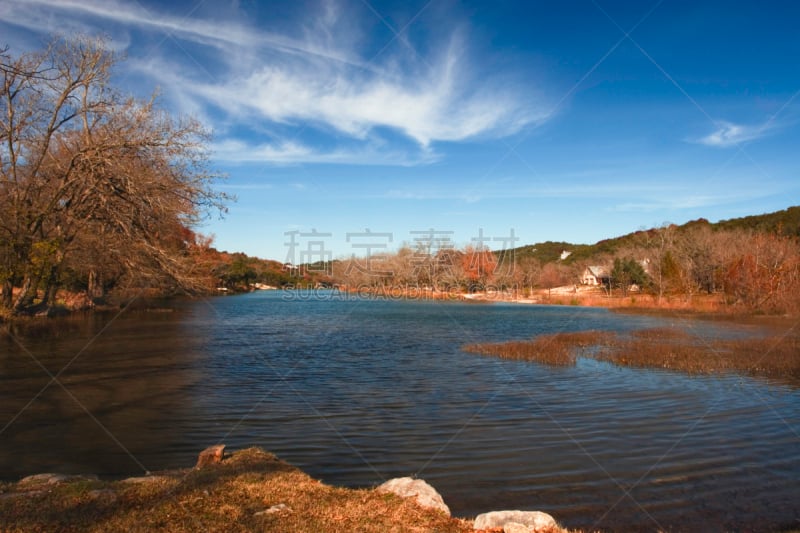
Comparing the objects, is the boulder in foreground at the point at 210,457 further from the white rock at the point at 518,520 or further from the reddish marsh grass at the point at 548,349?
the reddish marsh grass at the point at 548,349

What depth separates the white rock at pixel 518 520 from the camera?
5141mm

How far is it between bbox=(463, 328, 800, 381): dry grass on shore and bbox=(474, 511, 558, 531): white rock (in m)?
13.9

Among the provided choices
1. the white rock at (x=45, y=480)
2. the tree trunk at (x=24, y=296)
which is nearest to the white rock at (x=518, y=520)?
the white rock at (x=45, y=480)

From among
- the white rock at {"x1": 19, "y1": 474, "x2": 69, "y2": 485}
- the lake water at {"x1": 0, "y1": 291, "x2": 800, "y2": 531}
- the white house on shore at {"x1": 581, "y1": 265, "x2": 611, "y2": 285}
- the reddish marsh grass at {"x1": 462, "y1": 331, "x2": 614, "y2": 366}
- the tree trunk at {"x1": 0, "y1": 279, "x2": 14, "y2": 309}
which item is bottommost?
the lake water at {"x1": 0, "y1": 291, "x2": 800, "y2": 531}

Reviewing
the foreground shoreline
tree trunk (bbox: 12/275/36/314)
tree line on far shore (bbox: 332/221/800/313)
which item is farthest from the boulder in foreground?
tree line on far shore (bbox: 332/221/800/313)

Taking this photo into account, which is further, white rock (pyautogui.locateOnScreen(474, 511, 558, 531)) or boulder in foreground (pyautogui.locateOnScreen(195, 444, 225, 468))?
boulder in foreground (pyautogui.locateOnScreen(195, 444, 225, 468))

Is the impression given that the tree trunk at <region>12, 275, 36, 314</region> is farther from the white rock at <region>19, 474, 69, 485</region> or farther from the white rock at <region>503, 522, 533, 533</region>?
the white rock at <region>503, 522, 533, 533</region>

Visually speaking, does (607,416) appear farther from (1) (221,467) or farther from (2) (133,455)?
(2) (133,455)

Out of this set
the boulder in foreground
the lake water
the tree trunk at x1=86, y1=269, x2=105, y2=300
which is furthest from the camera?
the tree trunk at x1=86, y1=269, x2=105, y2=300

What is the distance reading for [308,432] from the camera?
1002 centimetres

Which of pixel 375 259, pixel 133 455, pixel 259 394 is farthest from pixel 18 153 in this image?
pixel 375 259

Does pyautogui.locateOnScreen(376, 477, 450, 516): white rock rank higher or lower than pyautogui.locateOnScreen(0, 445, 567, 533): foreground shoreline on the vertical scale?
lower

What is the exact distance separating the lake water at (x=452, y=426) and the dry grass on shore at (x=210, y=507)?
1.56m

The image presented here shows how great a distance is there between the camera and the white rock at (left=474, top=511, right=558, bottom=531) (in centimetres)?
514
